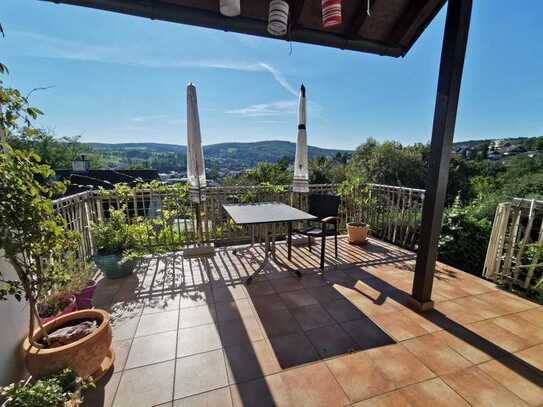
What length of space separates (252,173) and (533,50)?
12162mm

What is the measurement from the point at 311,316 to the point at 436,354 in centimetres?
98

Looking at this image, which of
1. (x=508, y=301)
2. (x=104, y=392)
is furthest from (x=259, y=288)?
(x=508, y=301)

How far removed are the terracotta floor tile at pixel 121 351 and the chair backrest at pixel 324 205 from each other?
2.85 m

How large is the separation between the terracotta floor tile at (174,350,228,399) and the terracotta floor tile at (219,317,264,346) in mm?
153

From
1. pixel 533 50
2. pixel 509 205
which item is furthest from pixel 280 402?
pixel 533 50

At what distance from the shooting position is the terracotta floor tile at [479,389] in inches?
55.3

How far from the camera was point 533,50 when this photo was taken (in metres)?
7.22

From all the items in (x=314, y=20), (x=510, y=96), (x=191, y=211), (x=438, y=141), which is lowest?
(x=191, y=211)

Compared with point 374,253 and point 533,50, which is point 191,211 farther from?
point 533,50

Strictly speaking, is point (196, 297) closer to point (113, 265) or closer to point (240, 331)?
point (240, 331)

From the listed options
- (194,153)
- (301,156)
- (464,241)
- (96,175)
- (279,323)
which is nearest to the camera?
(279,323)

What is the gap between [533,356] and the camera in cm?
175

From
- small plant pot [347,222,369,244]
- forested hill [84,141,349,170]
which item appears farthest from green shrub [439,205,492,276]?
forested hill [84,141,349,170]

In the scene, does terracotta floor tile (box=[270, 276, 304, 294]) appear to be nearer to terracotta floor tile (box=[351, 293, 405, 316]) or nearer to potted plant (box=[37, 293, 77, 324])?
terracotta floor tile (box=[351, 293, 405, 316])
